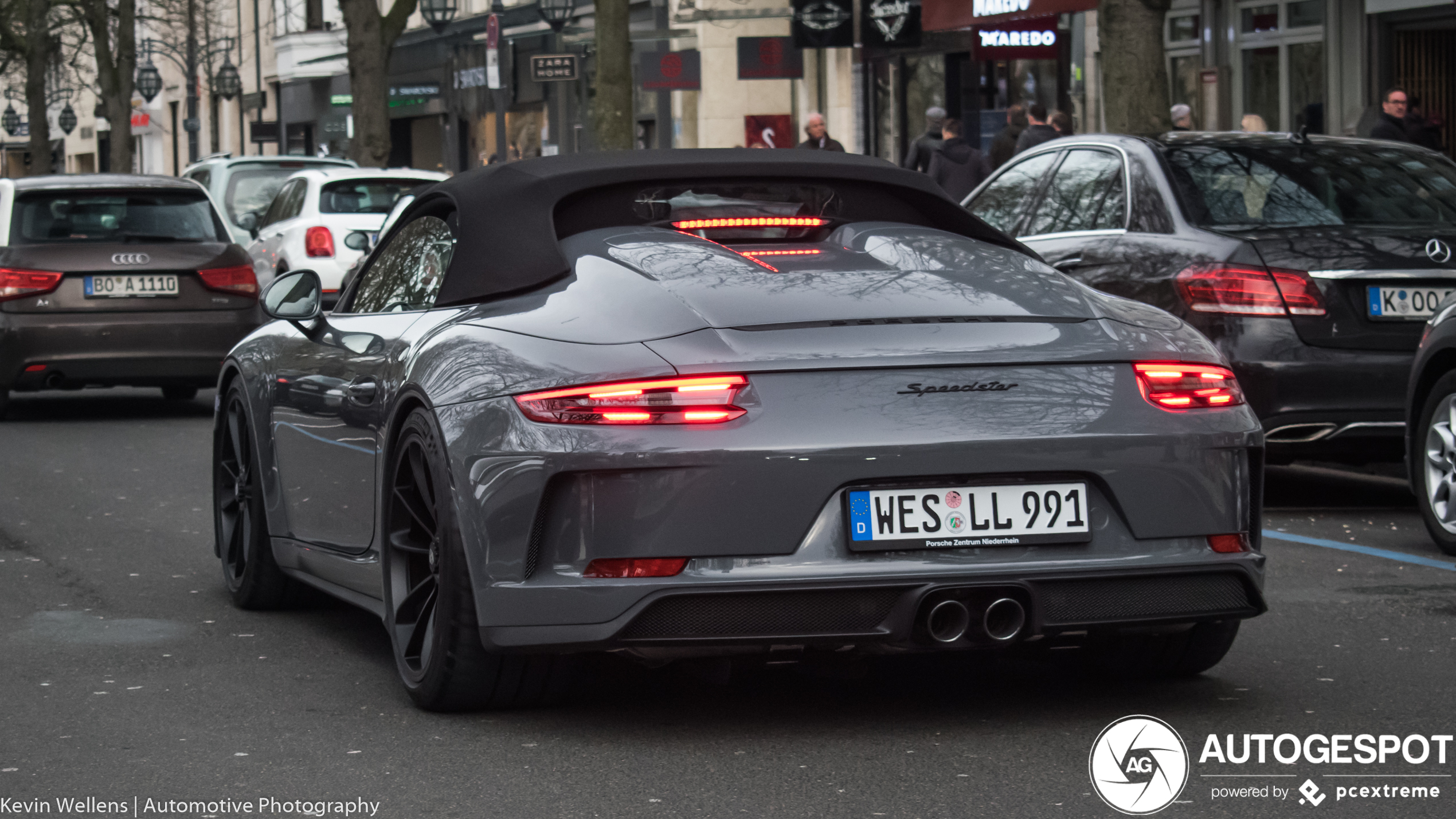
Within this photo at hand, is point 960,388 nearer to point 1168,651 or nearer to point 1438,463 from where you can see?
point 1168,651

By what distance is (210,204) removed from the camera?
1492 cm

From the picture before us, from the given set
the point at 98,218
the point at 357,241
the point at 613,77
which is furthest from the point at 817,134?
the point at 98,218

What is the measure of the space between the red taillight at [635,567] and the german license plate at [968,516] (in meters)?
0.38

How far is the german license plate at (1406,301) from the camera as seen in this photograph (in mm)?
9031

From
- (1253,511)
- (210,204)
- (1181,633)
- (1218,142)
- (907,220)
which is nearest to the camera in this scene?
(1253,511)

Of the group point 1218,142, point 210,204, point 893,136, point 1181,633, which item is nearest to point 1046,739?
point 1181,633

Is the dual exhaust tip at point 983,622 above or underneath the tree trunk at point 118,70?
underneath

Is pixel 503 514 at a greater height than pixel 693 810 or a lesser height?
greater

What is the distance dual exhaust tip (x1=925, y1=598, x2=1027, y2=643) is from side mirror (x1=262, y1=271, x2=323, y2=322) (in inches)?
96.4

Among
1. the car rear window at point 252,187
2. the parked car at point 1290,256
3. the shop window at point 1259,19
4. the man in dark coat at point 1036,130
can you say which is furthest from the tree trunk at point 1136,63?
the car rear window at point 252,187

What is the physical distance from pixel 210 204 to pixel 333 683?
9.70 metres

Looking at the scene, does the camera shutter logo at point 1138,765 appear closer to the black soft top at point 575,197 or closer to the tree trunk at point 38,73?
the black soft top at point 575,197

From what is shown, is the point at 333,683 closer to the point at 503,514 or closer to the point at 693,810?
the point at 503,514

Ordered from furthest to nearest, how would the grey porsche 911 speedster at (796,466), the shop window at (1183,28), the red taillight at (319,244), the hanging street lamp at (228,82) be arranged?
the hanging street lamp at (228,82) → the shop window at (1183,28) → the red taillight at (319,244) → the grey porsche 911 speedster at (796,466)
